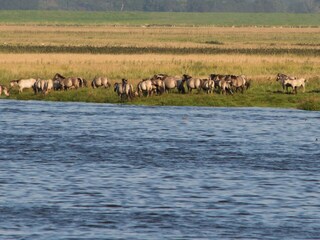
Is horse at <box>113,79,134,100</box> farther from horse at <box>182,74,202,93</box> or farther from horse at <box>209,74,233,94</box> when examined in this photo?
horse at <box>209,74,233,94</box>

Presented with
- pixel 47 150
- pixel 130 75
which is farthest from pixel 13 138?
pixel 130 75

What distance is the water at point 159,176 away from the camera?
734 inches

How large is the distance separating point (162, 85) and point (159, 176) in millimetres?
22240

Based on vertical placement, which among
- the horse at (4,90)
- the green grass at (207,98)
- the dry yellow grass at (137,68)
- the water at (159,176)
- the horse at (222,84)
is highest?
the dry yellow grass at (137,68)

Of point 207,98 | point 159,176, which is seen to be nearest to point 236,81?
point 207,98

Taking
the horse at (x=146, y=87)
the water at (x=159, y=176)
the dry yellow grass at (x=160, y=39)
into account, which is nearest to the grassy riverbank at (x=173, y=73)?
the horse at (x=146, y=87)

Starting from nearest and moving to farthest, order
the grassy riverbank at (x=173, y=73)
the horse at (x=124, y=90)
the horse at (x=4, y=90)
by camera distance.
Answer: the horse at (x=124, y=90) → the grassy riverbank at (x=173, y=73) → the horse at (x=4, y=90)

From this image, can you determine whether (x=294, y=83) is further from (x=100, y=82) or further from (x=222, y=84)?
(x=100, y=82)

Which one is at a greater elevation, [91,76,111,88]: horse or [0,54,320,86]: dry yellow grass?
[0,54,320,86]: dry yellow grass

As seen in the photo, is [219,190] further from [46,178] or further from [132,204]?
[46,178]

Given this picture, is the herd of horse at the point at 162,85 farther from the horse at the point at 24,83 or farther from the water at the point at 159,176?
the water at the point at 159,176

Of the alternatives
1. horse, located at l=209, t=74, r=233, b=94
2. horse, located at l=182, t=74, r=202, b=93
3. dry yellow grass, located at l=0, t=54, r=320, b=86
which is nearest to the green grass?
horse, located at l=209, t=74, r=233, b=94

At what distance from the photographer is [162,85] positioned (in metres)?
46.7

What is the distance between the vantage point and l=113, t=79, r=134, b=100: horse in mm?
45469
